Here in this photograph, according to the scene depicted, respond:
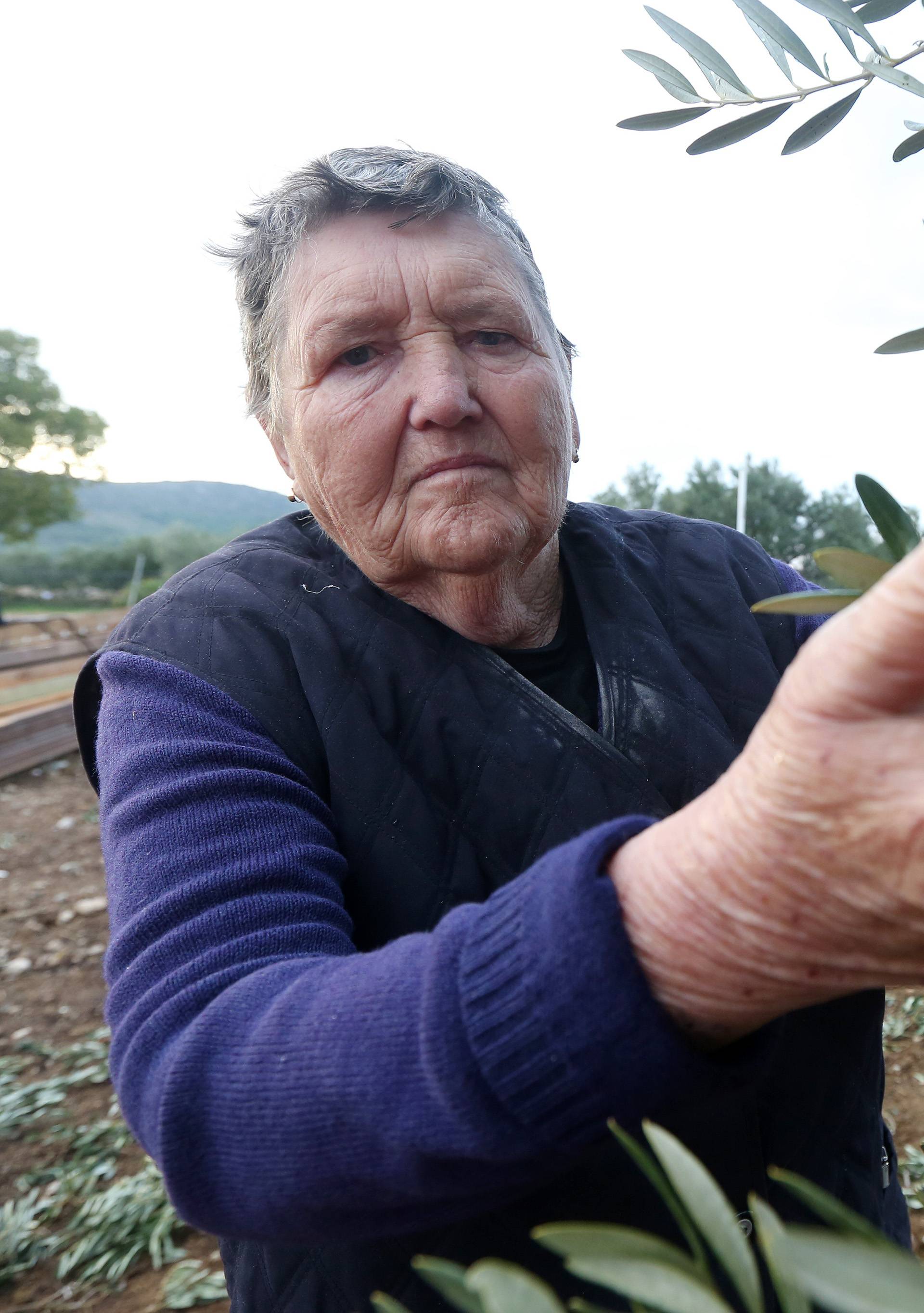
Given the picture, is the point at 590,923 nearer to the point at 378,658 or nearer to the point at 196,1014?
the point at 196,1014

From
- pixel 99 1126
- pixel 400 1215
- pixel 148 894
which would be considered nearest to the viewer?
pixel 400 1215

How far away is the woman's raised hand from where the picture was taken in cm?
57

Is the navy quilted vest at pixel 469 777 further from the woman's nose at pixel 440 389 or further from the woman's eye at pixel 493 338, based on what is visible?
the woman's eye at pixel 493 338

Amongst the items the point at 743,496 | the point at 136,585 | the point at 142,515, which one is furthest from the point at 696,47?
the point at 142,515

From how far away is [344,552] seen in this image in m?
1.63

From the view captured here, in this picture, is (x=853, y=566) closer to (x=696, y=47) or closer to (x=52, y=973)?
(x=696, y=47)

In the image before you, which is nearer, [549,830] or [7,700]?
[549,830]

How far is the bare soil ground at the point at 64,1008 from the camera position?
8.52ft

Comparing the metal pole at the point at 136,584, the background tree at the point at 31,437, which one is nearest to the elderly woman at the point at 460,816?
the metal pole at the point at 136,584

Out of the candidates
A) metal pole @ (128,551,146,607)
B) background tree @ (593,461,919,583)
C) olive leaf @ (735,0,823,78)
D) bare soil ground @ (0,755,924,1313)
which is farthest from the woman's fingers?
metal pole @ (128,551,146,607)

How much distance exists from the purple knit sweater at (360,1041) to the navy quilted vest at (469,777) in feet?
0.78

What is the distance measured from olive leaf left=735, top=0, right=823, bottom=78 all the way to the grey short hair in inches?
24.6

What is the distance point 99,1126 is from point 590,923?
3.20 meters

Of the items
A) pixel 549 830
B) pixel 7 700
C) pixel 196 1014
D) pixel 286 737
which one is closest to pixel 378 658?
pixel 286 737
